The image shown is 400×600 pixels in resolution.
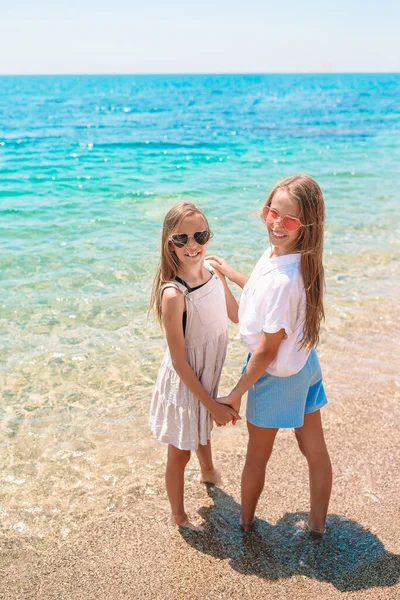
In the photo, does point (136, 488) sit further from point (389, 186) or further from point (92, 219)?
point (389, 186)

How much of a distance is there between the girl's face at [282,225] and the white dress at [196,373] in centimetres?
41

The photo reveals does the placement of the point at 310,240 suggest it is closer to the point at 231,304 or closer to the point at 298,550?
the point at 231,304

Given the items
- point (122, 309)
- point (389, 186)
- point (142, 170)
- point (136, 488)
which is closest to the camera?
point (136, 488)

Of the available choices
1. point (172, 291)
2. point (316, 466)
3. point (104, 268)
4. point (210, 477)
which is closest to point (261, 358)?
point (172, 291)

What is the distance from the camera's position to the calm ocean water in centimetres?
385

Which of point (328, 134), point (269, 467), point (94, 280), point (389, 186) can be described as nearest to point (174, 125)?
point (328, 134)

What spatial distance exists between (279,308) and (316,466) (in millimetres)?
943

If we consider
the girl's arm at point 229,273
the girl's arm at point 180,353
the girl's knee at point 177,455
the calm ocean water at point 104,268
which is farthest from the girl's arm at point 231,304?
the calm ocean water at point 104,268

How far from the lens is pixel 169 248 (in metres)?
2.80

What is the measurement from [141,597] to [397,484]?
1593mm

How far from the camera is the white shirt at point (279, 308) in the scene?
2.54 m

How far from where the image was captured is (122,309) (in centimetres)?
607

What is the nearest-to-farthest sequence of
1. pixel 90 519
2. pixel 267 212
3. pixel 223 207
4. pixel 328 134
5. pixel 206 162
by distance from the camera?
pixel 267 212
pixel 90 519
pixel 223 207
pixel 206 162
pixel 328 134

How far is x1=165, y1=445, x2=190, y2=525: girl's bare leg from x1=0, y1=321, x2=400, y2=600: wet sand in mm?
77
